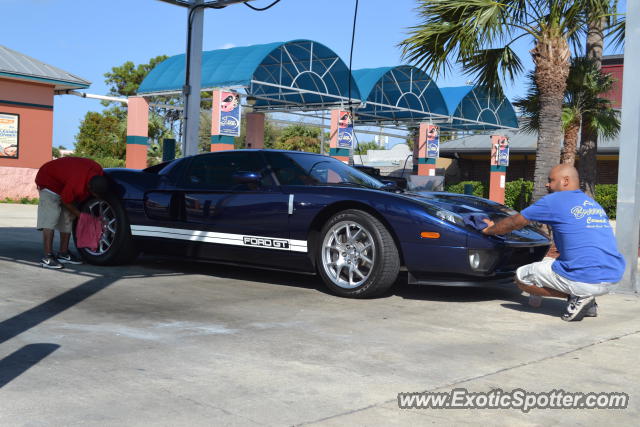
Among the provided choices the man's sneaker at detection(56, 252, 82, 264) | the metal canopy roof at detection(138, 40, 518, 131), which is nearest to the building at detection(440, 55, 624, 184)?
the metal canopy roof at detection(138, 40, 518, 131)

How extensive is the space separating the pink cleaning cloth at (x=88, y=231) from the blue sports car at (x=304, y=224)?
2.5 inches

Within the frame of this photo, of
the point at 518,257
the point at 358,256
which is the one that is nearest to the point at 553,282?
the point at 518,257

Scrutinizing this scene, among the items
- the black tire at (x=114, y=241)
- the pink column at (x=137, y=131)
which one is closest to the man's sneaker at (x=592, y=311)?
the black tire at (x=114, y=241)

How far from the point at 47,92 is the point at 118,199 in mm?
14822

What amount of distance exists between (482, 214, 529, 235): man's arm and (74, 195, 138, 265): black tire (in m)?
3.62

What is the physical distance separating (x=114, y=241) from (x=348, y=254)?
8.57ft

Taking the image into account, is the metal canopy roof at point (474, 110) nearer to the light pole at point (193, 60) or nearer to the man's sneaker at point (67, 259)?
the light pole at point (193, 60)

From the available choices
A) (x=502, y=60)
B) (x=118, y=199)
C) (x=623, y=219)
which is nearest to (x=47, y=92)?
(x=502, y=60)

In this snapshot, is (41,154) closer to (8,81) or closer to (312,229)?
(8,81)

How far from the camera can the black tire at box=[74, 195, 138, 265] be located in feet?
23.6

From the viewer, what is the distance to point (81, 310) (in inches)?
197

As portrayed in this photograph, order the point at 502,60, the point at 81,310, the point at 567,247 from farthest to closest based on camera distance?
the point at 502,60 < the point at 567,247 < the point at 81,310

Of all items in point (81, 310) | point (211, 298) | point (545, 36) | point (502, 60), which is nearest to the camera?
point (81, 310)

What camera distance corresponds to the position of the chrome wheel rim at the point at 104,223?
731cm
